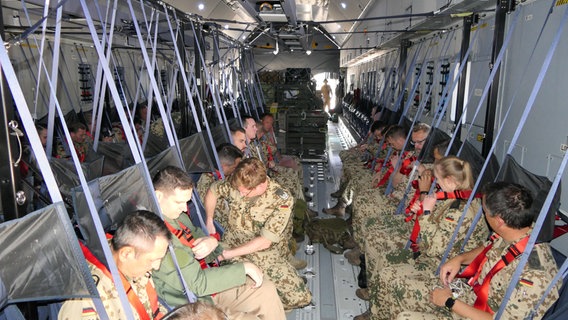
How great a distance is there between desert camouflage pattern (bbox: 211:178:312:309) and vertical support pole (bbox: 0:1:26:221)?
5.41 feet

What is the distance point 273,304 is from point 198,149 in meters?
1.67

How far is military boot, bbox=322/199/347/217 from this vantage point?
593 centimetres

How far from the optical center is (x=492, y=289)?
2346 millimetres

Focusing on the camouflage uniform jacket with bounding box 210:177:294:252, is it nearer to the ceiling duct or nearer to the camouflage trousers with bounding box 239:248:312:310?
the camouflage trousers with bounding box 239:248:312:310

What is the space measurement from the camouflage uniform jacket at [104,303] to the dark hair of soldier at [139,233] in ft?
0.48

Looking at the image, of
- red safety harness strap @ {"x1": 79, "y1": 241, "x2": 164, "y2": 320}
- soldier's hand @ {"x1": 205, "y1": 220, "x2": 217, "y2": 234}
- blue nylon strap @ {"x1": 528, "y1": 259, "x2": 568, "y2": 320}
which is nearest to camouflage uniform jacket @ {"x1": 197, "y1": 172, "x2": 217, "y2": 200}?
soldier's hand @ {"x1": 205, "y1": 220, "x2": 217, "y2": 234}

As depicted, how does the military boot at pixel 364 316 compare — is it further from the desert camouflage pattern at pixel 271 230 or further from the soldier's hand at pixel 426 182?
the soldier's hand at pixel 426 182

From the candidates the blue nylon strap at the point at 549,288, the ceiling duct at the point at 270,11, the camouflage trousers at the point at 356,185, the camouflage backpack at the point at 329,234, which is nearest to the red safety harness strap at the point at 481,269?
the blue nylon strap at the point at 549,288

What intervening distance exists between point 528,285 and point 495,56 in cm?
239

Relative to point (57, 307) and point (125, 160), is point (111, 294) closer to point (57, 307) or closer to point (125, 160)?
point (57, 307)

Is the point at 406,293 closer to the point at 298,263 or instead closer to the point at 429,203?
the point at 429,203

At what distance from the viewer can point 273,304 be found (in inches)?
108

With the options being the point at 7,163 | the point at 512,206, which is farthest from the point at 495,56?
the point at 7,163

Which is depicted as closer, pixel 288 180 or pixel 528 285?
pixel 528 285
